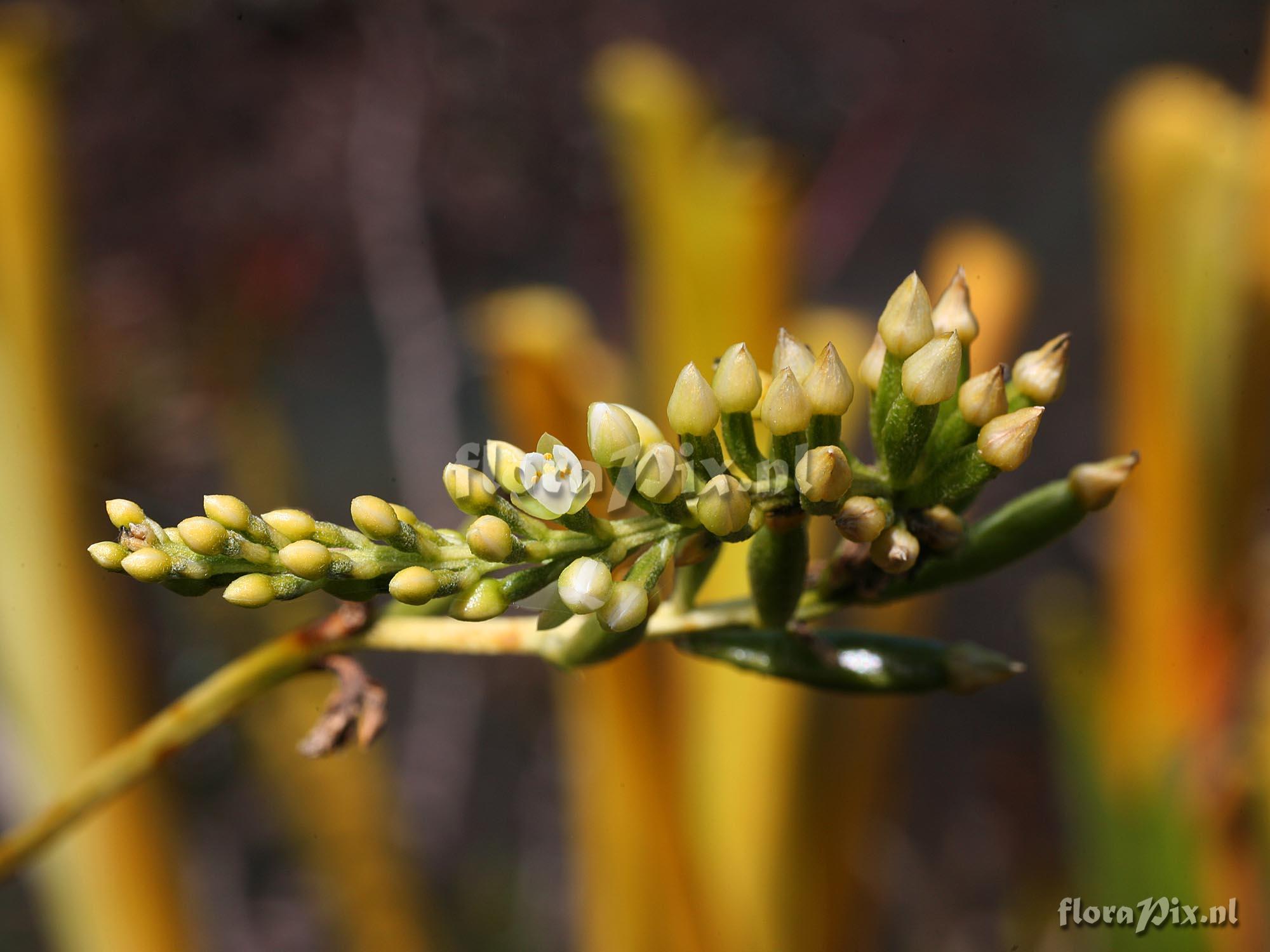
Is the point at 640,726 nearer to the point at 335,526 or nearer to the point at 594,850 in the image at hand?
the point at 594,850

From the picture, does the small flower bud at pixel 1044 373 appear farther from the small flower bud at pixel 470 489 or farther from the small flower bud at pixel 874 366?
the small flower bud at pixel 470 489

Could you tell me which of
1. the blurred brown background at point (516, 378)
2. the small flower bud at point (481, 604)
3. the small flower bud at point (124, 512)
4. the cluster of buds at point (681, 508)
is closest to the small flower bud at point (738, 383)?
the cluster of buds at point (681, 508)

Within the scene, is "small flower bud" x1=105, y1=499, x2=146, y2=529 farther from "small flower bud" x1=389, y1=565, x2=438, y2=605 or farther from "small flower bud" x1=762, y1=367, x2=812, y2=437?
"small flower bud" x1=762, y1=367, x2=812, y2=437

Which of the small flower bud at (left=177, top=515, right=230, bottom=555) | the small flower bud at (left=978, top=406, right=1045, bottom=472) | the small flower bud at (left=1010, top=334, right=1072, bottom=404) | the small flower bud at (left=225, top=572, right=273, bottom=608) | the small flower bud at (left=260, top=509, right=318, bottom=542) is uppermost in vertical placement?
the small flower bud at (left=1010, top=334, right=1072, bottom=404)

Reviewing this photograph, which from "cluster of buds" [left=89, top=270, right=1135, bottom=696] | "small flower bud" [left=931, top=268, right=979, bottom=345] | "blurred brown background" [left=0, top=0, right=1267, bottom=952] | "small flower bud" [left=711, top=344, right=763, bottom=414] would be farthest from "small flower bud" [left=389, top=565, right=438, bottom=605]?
"blurred brown background" [left=0, top=0, right=1267, bottom=952]

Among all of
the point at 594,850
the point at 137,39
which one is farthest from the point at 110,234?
the point at 594,850

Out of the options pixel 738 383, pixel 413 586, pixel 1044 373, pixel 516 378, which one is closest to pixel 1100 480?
pixel 1044 373
